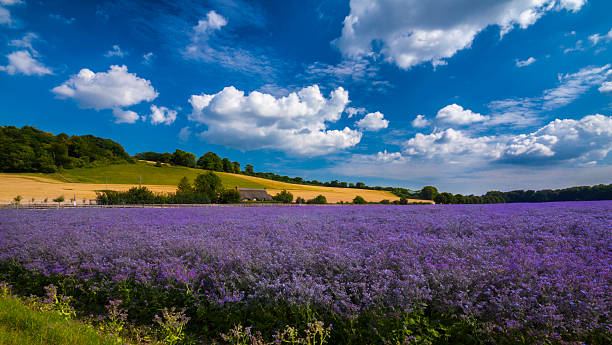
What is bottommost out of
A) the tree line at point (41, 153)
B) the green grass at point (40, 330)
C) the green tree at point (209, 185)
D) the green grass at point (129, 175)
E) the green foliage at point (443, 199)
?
the green grass at point (40, 330)

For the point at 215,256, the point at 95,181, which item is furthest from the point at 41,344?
the point at 95,181

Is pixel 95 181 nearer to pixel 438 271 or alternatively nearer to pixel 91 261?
pixel 91 261

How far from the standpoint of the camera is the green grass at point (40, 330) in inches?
120

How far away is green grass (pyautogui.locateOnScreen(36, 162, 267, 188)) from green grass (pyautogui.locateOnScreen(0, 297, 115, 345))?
5279cm

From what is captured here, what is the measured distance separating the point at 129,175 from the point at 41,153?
20.7 meters

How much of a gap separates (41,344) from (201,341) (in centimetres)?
174

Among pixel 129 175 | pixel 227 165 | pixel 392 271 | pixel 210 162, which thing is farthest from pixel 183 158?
pixel 392 271

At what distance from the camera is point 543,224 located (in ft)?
20.1

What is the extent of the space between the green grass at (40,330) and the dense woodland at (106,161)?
34.6 meters

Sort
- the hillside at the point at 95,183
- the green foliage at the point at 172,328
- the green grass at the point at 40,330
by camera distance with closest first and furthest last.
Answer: the green grass at the point at 40,330
the green foliage at the point at 172,328
the hillside at the point at 95,183

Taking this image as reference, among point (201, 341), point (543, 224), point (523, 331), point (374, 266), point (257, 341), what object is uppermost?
point (543, 224)

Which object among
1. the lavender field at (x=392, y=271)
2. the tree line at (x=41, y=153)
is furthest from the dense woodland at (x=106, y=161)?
the lavender field at (x=392, y=271)

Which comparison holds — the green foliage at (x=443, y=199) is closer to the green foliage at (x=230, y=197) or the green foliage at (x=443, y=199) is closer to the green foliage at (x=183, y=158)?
the green foliage at (x=230, y=197)

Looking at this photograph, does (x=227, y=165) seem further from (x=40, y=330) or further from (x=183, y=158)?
(x=40, y=330)
